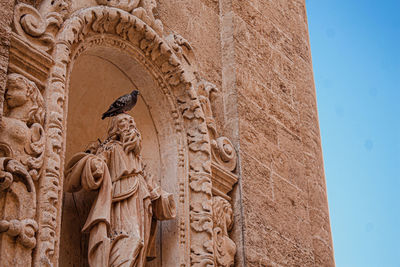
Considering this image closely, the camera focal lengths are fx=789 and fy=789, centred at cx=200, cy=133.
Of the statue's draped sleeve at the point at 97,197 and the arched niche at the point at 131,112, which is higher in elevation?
the arched niche at the point at 131,112

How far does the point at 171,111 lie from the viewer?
588cm

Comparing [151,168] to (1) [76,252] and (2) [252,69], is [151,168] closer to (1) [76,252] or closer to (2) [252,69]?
(1) [76,252]

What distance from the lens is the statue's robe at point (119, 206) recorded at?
15.7 ft

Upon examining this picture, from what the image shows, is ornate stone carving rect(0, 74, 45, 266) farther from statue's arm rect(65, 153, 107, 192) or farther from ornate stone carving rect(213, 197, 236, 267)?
ornate stone carving rect(213, 197, 236, 267)

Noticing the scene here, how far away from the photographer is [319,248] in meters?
7.01

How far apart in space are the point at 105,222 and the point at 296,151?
2671mm

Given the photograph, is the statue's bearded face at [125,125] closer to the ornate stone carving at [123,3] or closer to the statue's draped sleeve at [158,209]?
the statue's draped sleeve at [158,209]

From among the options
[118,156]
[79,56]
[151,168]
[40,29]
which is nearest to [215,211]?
[151,168]

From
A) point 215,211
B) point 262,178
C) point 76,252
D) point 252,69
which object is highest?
point 252,69

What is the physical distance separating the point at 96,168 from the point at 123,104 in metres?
0.68

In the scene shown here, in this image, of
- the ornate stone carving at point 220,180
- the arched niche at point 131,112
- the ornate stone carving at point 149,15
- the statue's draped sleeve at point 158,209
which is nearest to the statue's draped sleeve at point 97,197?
the statue's draped sleeve at point 158,209

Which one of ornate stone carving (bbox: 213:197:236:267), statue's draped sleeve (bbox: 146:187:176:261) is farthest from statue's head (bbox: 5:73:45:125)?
ornate stone carving (bbox: 213:197:236:267)

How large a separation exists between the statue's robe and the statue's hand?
0.4 inches

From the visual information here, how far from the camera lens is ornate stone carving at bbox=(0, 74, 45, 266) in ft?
13.4
